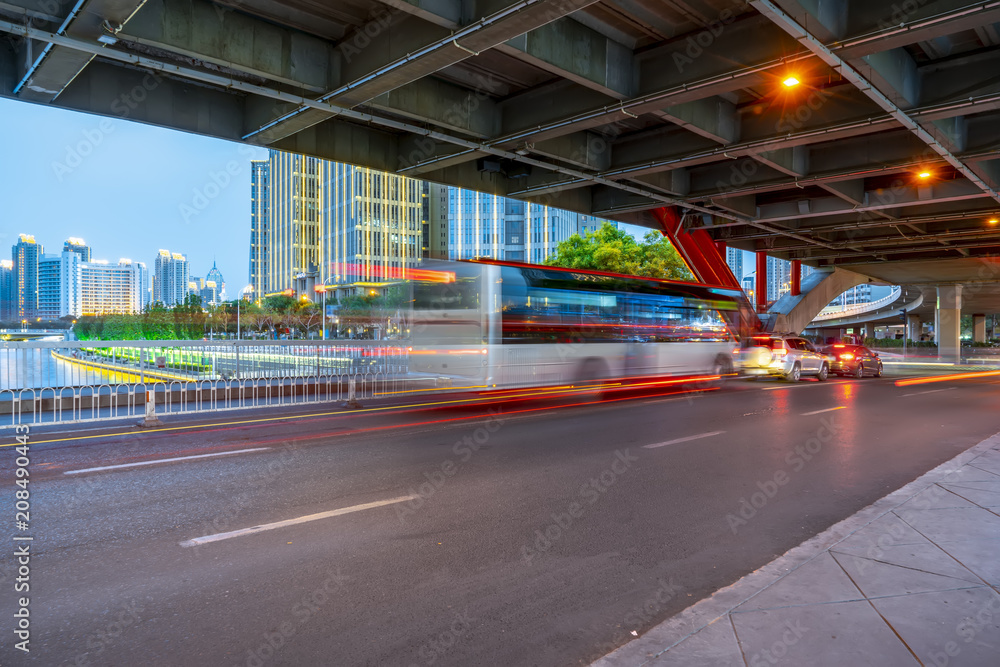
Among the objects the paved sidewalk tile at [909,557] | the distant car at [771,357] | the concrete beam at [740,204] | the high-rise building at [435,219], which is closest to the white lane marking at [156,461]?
the paved sidewalk tile at [909,557]

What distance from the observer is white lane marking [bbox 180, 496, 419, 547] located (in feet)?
17.7

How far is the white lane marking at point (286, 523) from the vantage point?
5.38 meters

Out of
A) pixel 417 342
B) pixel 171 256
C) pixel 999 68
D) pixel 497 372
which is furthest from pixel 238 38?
pixel 171 256

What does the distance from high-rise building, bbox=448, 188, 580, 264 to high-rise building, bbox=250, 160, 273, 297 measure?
65.6 metres

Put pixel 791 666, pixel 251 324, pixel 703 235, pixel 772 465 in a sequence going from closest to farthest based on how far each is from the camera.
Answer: pixel 791 666, pixel 772 465, pixel 703 235, pixel 251 324

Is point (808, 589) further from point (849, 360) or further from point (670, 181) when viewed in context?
point (849, 360)

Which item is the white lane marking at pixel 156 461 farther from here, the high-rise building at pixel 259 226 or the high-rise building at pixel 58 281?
the high-rise building at pixel 259 226

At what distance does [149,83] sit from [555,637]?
44.9ft

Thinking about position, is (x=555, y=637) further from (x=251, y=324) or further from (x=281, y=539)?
(x=251, y=324)

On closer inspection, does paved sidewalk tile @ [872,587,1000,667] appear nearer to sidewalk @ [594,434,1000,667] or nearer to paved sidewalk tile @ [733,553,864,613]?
sidewalk @ [594,434,1000,667]

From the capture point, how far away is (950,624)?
3.71 metres

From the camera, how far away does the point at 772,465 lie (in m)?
8.74

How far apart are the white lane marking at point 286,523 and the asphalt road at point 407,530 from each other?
0.06 metres

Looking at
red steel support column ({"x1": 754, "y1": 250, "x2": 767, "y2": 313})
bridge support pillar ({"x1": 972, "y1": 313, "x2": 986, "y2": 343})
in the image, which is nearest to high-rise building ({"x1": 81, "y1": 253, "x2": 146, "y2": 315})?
red steel support column ({"x1": 754, "y1": 250, "x2": 767, "y2": 313})
